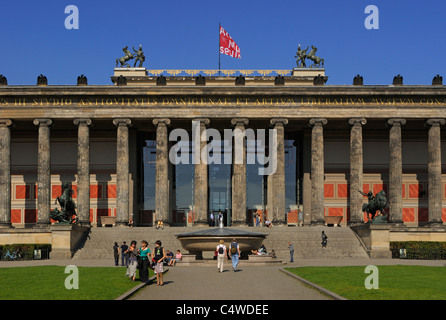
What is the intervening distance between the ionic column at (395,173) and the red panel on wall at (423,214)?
6714 millimetres

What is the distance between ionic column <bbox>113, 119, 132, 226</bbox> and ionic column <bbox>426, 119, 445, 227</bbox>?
2842 centimetres

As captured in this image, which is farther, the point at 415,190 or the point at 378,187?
the point at 378,187

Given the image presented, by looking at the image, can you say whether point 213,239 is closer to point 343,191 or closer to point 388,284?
point 388,284

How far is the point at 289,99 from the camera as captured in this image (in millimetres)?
63375

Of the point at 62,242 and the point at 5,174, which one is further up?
the point at 5,174

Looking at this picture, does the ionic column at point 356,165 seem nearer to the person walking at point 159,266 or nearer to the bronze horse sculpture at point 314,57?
the bronze horse sculpture at point 314,57

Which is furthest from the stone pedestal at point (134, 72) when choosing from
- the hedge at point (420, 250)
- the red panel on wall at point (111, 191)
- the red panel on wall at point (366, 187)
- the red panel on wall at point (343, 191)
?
the hedge at point (420, 250)

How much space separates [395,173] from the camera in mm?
62406

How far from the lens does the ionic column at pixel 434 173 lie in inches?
2442

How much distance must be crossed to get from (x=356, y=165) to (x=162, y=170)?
18.3 m

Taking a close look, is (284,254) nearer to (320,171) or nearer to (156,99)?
(320,171)

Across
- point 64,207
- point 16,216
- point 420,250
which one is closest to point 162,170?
point 64,207

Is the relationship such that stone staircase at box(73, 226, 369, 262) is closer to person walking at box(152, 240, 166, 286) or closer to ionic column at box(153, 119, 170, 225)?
ionic column at box(153, 119, 170, 225)
